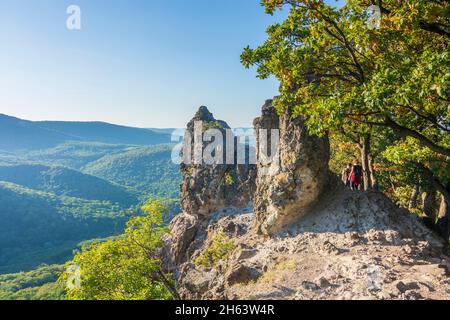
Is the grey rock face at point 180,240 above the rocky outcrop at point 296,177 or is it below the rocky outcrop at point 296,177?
below

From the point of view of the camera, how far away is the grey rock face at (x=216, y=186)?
4019 cm

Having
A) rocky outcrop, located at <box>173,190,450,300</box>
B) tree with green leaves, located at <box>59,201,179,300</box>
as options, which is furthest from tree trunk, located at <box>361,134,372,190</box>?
tree with green leaves, located at <box>59,201,179,300</box>

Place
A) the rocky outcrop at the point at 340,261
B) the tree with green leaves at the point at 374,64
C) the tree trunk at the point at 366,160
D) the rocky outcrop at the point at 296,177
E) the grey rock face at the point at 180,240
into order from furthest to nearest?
the grey rock face at the point at 180,240, the tree trunk at the point at 366,160, the rocky outcrop at the point at 296,177, the rocky outcrop at the point at 340,261, the tree with green leaves at the point at 374,64

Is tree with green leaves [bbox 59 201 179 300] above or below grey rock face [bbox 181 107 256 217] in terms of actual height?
below

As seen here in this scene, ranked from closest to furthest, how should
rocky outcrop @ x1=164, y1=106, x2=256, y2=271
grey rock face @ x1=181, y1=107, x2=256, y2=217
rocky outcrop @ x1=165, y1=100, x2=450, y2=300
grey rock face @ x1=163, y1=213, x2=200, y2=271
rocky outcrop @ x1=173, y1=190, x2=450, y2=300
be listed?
rocky outcrop @ x1=173, y1=190, x2=450, y2=300, rocky outcrop @ x1=165, y1=100, x2=450, y2=300, grey rock face @ x1=163, y1=213, x2=200, y2=271, rocky outcrop @ x1=164, y1=106, x2=256, y2=271, grey rock face @ x1=181, y1=107, x2=256, y2=217

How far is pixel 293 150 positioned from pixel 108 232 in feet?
639

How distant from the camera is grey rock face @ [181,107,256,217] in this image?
4019cm

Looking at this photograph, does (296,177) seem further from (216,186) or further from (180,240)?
(180,240)

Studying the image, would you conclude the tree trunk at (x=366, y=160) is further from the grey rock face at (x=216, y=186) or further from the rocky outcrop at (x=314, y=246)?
the grey rock face at (x=216, y=186)

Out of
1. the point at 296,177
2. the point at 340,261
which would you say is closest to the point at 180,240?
the point at 296,177

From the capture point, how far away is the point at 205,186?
42.0m

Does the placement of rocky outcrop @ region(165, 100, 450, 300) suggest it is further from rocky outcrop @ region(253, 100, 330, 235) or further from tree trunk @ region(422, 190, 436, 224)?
tree trunk @ region(422, 190, 436, 224)

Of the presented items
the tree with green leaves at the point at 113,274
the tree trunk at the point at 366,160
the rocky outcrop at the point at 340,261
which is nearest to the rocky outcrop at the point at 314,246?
the rocky outcrop at the point at 340,261
